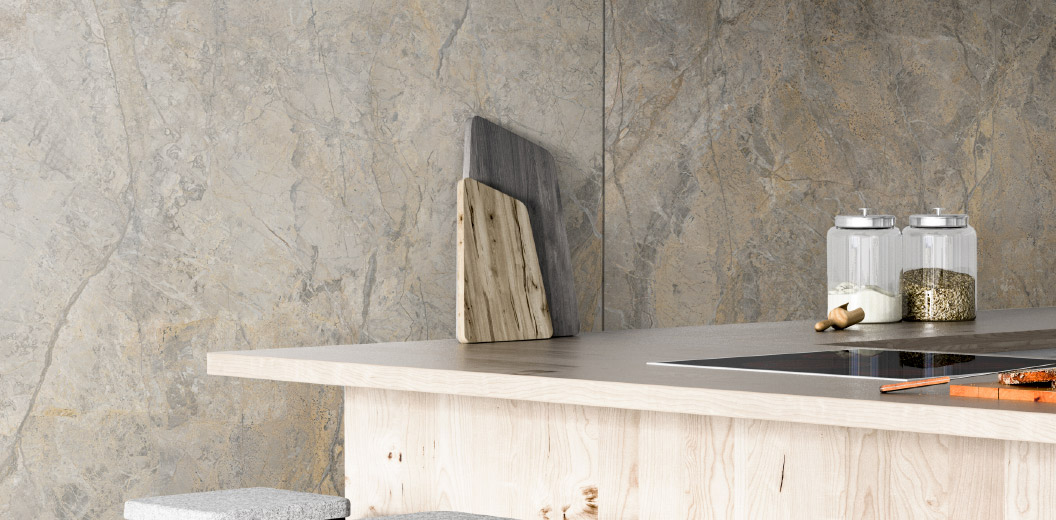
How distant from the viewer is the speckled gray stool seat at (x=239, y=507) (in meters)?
1.39

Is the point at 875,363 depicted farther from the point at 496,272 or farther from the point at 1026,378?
the point at 496,272

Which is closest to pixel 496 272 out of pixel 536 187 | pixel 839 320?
pixel 536 187

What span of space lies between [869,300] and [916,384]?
3.58ft

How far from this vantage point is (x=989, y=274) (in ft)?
14.5

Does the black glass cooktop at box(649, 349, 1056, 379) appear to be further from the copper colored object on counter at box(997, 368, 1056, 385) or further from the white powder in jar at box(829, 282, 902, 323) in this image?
the white powder in jar at box(829, 282, 902, 323)

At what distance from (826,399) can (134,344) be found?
1.79 meters

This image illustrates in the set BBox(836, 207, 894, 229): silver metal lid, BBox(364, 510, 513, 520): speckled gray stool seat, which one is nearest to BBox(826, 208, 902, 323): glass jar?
BBox(836, 207, 894, 229): silver metal lid

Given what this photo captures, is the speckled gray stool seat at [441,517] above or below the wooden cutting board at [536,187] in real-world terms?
below

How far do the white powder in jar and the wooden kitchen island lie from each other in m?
0.37

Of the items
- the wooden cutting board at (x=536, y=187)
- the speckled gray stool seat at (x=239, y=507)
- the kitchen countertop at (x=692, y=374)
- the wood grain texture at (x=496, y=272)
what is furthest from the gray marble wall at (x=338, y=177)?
the speckled gray stool seat at (x=239, y=507)

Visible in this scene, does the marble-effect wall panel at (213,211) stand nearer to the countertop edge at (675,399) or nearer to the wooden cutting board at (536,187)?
the wooden cutting board at (536,187)

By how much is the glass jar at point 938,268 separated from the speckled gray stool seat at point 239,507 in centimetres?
128

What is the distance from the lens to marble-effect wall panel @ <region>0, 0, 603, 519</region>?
7.89 feet

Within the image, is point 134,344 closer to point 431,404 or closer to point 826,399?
point 431,404
